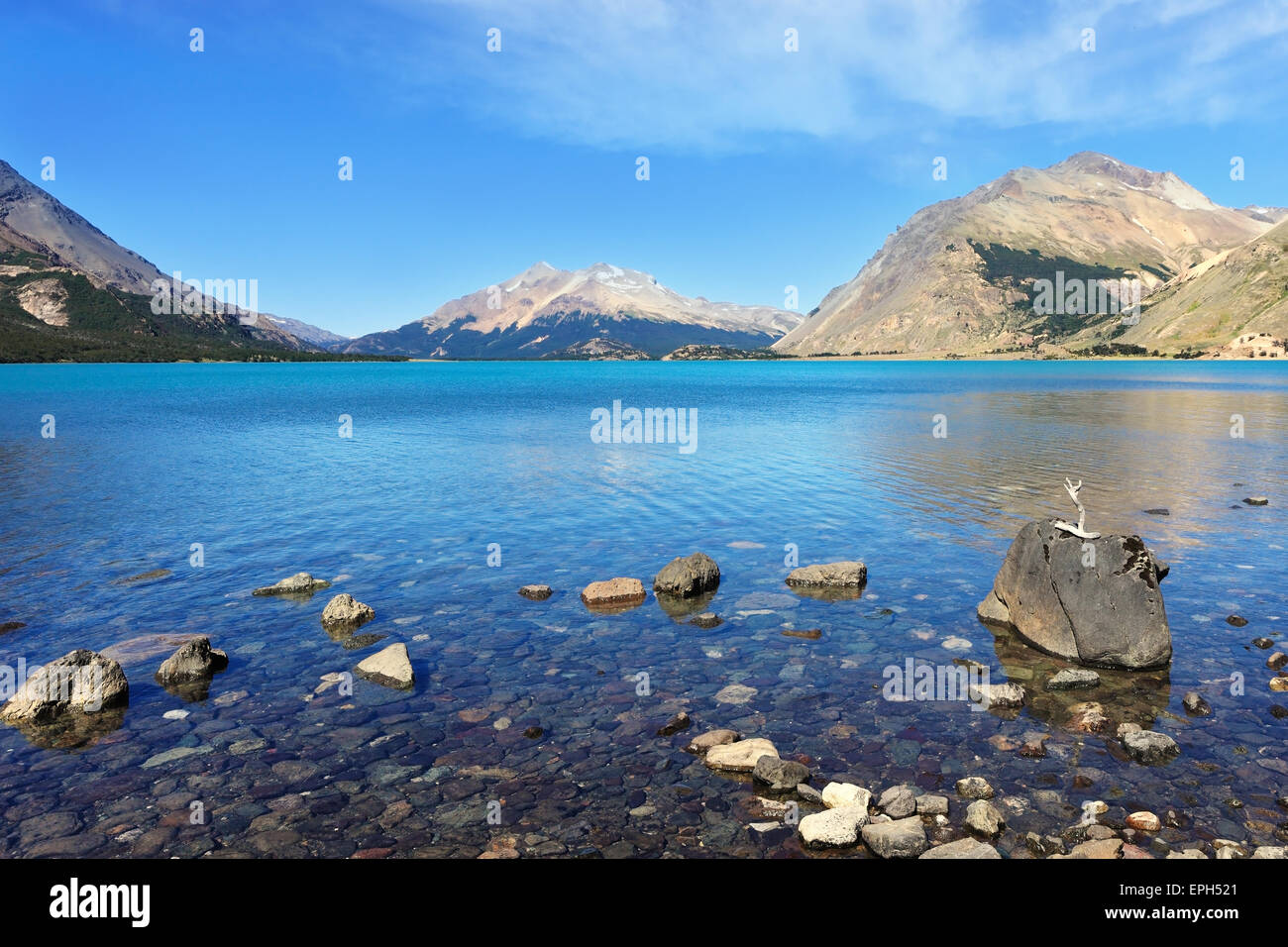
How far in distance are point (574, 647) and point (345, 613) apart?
7.41 meters

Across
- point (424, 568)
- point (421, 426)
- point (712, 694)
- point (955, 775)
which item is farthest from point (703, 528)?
point (421, 426)

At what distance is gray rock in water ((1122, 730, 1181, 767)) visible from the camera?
48.8ft

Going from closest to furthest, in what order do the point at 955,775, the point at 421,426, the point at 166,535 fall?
1. the point at 955,775
2. the point at 166,535
3. the point at 421,426

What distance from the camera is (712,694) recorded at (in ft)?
60.3

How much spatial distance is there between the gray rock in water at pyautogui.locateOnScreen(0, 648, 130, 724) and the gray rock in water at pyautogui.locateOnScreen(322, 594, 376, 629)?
18.9ft

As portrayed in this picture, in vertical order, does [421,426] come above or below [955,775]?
above

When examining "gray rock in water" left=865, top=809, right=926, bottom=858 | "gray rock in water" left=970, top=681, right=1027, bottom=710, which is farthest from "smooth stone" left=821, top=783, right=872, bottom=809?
"gray rock in water" left=970, top=681, right=1027, bottom=710

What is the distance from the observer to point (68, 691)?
1742cm

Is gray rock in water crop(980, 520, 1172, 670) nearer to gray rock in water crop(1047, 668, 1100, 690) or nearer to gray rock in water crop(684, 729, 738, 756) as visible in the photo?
gray rock in water crop(1047, 668, 1100, 690)

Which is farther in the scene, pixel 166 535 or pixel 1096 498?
pixel 1096 498
